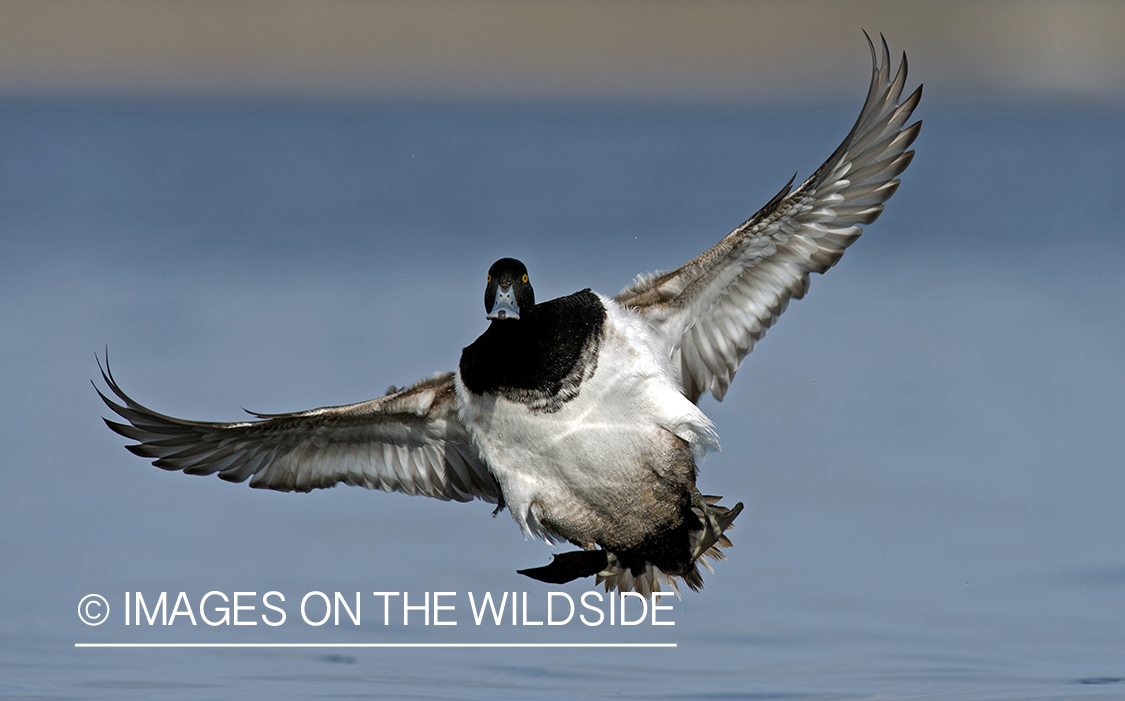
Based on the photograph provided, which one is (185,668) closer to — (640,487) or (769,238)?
Answer: (640,487)

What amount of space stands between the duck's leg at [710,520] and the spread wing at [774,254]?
0.55 meters

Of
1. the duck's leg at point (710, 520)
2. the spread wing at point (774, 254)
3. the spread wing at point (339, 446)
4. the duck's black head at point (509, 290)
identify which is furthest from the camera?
the spread wing at point (339, 446)

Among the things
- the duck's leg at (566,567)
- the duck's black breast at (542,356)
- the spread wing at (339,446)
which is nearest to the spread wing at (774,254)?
the duck's black breast at (542,356)

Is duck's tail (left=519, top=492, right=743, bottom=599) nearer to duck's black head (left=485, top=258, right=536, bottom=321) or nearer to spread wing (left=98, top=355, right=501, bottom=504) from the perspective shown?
spread wing (left=98, top=355, right=501, bottom=504)

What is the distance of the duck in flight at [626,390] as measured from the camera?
5418 mm

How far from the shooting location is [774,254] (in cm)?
568

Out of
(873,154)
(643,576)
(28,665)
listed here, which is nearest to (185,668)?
(28,665)

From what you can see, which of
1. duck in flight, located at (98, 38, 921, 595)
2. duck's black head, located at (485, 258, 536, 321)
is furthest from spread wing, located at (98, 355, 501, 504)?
duck's black head, located at (485, 258, 536, 321)

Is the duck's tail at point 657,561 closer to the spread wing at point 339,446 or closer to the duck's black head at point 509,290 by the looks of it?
the spread wing at point 339,446

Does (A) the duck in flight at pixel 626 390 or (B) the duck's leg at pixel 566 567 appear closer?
(A) the duck in flight at pixel 626 390

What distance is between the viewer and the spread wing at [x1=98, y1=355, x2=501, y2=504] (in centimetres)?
596

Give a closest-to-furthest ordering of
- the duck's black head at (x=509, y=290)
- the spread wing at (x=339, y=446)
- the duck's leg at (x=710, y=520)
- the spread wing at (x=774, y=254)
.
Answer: the duck's black head at (x=509, y=290), the spread wing at (x=774, y=254), the duck's leg at (x=710, y=520), the spread wing at (x=339, y=446)

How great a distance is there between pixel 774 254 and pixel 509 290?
1.09 meters

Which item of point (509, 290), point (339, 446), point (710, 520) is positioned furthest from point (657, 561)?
point (339, 446)
